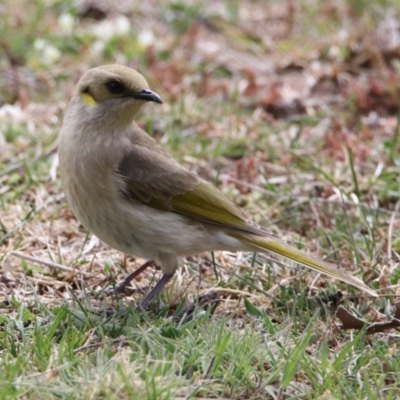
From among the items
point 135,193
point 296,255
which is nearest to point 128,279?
point 135,193

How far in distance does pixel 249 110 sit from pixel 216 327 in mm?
4176

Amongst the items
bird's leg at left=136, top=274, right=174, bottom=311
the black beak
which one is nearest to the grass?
bird's leg at left=136, top=274, right=174, bottom=311

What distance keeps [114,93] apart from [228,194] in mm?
1838

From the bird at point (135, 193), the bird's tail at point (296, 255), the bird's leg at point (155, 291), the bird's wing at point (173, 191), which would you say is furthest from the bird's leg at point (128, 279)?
the bird's tail at point (296, 255)

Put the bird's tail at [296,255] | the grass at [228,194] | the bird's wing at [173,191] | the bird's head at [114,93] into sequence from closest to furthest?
the grass at [228,194]
the bird's tail at [296,255]
the bird's head at [114,93]
the bird's wing at [173,191]

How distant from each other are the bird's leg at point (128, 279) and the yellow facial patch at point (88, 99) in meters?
1.06

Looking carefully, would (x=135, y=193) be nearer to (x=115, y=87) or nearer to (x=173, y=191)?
(x=173, y=191)

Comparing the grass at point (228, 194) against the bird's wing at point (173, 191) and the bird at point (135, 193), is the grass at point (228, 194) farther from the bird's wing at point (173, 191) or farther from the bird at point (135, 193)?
the bird's wing at point (173, 191)

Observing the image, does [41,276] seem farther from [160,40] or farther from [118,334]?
[160,40]

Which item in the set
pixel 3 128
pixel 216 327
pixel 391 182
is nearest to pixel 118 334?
pixel 216 327

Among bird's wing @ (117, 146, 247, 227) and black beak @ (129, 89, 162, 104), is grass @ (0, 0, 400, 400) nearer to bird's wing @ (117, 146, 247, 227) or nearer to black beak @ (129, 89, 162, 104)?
bird's wing @ (117, 146, 247, 227)

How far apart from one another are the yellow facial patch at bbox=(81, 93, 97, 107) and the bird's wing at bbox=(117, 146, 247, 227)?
37 cm

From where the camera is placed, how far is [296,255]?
5383mm

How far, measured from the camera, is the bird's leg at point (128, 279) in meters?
5.55
